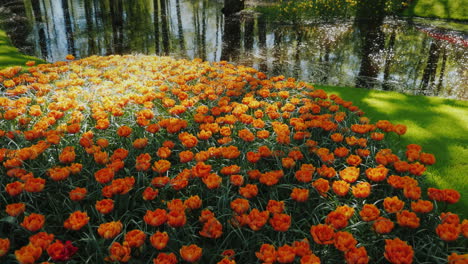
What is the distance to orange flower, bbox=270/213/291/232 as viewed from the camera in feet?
6.07

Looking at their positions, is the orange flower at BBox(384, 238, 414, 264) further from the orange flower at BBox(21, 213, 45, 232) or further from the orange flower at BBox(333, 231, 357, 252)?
the orange flower at BBox(21, 213, 45, 232)

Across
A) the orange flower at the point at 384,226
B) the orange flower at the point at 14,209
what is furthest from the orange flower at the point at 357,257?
the orange flower at the point at 14,209

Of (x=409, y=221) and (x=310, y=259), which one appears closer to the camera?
(x=310, y=259)

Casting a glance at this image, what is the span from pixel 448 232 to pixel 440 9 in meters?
16.6

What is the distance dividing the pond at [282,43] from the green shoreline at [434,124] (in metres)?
2.28

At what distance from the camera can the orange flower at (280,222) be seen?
185 centimetres

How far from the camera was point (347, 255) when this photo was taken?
5.44ft

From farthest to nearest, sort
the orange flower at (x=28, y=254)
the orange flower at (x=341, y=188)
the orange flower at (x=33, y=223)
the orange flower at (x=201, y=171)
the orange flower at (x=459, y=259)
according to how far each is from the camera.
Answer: the orange flower at (x=201, y=171) < the orange flower at (x=341, y=188) < the orange flower at (x=33, y=223) < the orange flower at (x=459, y=259) < the orange flower at (x=28, y=254)

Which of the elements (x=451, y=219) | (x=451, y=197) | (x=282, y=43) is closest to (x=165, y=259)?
(x=451, y=219)

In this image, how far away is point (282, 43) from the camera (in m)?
10.5

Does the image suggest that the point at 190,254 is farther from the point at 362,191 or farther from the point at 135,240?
the point at 362,191

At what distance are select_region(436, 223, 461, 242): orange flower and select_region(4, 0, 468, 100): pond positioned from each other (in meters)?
5.63

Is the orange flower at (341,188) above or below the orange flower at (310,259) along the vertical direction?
above

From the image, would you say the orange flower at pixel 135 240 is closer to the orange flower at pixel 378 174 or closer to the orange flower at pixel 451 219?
the orange flower at pixel 378 174
